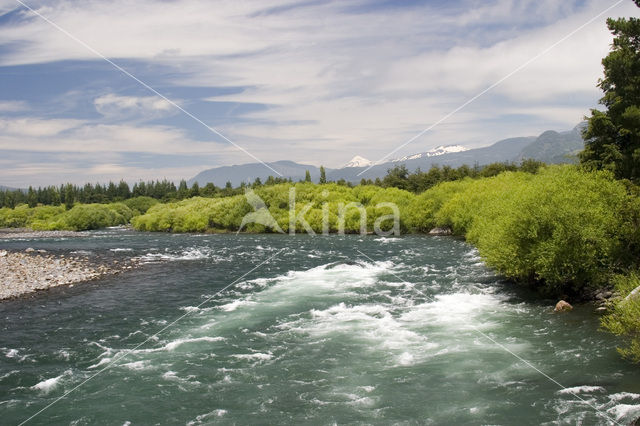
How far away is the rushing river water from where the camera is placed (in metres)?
15.6

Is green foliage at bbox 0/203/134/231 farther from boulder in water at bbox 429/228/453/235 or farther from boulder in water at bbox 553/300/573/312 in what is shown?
boulder in water at bbox 553/300/573/312

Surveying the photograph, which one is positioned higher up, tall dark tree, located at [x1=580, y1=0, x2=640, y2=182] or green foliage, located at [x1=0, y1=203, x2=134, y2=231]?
tall dark tree, located at [x1=580, y1=0, x2=640, y2=182]

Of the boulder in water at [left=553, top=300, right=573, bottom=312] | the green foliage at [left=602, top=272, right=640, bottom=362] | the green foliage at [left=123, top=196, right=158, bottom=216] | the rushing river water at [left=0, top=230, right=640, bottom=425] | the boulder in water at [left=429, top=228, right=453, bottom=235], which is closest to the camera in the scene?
the rushing river water at [left=0, top=230, right=640, bottom=425]

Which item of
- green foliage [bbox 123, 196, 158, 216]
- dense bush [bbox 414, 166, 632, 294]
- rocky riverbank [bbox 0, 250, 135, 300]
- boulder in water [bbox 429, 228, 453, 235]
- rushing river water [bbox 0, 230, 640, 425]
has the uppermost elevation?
green foliage [bbox 123, 196, 158, 216]

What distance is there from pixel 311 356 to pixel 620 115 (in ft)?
114

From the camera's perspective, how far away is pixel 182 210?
116562mm

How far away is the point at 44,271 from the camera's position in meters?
43.0

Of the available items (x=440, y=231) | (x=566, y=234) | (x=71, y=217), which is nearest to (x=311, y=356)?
(x=566, y=234)

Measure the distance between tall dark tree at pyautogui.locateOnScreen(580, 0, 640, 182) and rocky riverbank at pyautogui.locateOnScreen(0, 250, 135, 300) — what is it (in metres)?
44.9

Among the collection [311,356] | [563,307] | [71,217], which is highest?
[71,217]

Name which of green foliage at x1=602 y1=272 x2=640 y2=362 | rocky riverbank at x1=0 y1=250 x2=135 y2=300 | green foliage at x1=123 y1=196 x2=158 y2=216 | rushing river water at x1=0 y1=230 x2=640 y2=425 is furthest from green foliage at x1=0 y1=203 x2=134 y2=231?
green foliage at x1=602 y1=272 x2=640 y2=362

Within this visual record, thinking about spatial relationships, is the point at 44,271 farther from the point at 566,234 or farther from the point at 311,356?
the point at 566,234

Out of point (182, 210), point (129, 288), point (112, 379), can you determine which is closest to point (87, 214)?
point (182, 210)

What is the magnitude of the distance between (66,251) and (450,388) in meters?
60.8
